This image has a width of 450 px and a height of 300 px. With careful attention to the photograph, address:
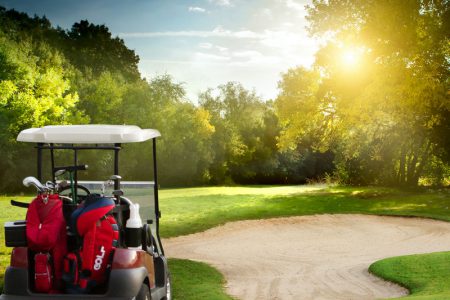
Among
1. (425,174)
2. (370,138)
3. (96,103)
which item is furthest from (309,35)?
(96,103)

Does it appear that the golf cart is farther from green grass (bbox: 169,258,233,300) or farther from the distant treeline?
the distant treeline

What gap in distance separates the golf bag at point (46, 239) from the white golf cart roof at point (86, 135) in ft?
2.62

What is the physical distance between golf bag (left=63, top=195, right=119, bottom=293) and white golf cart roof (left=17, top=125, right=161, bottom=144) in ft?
2.28

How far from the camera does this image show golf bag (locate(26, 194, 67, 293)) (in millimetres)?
5434

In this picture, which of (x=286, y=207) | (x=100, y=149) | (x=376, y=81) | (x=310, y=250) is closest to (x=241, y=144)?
(x=376, y=81)

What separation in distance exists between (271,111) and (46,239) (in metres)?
48.8

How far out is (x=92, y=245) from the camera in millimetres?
5480

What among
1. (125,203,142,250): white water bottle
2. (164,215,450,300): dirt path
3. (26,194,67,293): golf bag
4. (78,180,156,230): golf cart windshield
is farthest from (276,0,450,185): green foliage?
(26,194,67,293): golf bag

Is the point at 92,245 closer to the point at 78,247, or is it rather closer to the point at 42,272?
the point at 78,247

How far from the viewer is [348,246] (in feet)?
51.9

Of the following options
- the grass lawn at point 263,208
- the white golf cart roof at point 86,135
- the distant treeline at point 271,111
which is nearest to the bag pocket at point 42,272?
the white golf cart roof at point 86,135

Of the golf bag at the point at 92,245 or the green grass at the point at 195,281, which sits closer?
the golf bag at the point at 92,245

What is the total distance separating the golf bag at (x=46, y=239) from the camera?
17.8 feet

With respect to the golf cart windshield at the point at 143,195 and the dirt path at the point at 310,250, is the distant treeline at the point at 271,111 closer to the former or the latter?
the dirt path at the point at 310,250
